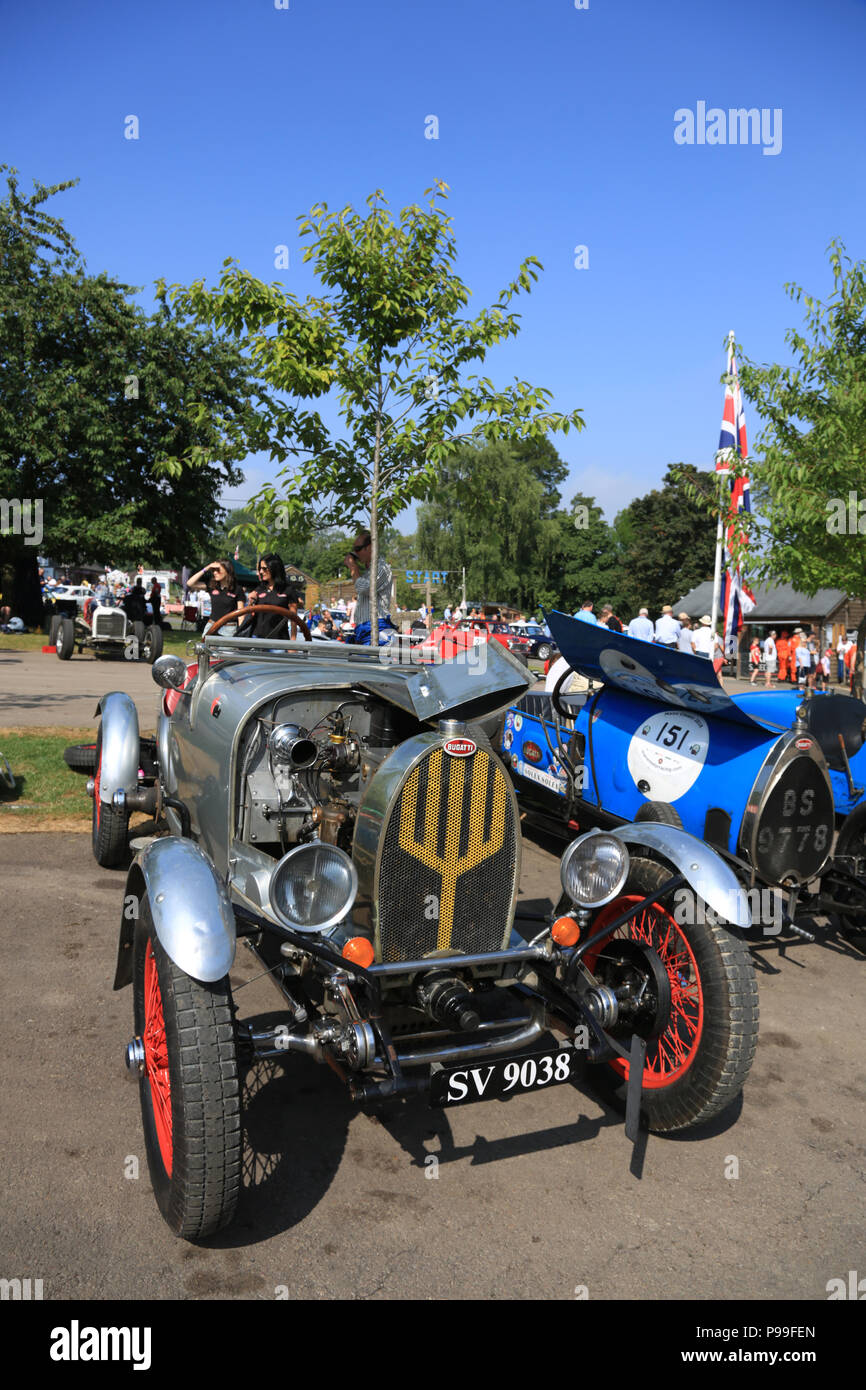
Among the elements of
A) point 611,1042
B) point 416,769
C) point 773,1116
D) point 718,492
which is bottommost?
point 773,1116

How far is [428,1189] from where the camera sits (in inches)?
115

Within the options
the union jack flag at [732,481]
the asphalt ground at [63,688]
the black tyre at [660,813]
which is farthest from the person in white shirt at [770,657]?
the black tyre at [660,813]

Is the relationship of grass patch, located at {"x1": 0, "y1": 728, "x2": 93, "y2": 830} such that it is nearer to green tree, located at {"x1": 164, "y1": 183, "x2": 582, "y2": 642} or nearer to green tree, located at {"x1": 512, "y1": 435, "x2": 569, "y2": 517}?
green tree, located at {"x1": 164, "y1": 183, "x2": 582, "y2": 642}

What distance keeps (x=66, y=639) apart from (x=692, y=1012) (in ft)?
59.6

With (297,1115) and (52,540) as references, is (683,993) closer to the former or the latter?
(297,1115)

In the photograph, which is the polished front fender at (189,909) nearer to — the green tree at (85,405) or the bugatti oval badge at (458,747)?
the bugatti oval badge at (458,747)

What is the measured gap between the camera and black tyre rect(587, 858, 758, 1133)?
310 cm

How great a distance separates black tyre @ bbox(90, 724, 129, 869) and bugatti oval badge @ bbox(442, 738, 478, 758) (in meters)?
3.20

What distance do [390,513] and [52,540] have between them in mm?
20618

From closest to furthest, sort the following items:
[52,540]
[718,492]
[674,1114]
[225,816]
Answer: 1. [674,1114]
2. [225,816]
3. [718,492]
4. [52,540]

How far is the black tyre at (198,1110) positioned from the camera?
2.47 meters

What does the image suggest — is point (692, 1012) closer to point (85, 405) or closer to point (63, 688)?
point (63, 688)
